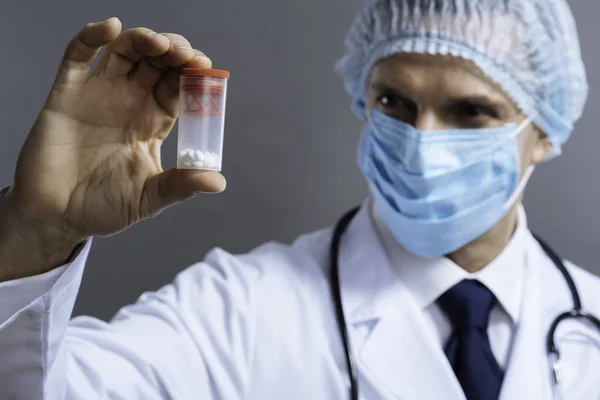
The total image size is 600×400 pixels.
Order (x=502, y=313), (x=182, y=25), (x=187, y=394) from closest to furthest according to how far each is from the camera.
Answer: (x=187, y=394) < (x=502, y=313) < (x=182, y=25)

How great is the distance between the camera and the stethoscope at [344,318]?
1414 mm

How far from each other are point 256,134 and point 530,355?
915mm

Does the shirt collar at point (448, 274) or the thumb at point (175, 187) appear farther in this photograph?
the shirt collar at point (448, 274)

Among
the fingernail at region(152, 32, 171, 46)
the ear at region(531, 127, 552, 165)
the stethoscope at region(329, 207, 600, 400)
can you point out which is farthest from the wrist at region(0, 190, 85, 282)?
the ear at region(531, 127, 552, 165)

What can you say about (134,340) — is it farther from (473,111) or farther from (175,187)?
(473,111)

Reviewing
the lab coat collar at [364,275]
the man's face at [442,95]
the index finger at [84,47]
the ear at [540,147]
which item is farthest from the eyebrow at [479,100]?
the index finger at [84,47]

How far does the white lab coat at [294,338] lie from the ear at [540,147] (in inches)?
9.0

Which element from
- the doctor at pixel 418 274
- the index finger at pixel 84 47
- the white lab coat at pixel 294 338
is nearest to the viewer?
the index finger at pixel 84 47

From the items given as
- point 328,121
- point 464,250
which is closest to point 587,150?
point 464,250

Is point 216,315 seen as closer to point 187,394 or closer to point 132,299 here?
point 187,394

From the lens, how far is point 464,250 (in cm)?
160

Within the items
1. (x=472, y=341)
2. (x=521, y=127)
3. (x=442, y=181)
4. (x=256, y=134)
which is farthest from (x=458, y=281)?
(x=256, y=134)

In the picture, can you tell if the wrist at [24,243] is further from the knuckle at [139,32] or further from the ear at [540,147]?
the ear at [540,147]

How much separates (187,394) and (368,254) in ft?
1.80
